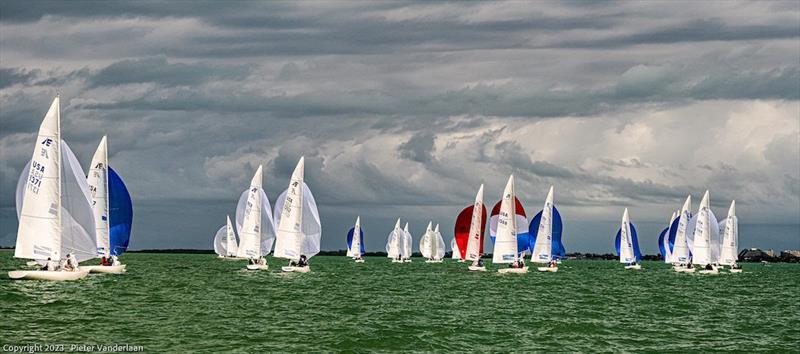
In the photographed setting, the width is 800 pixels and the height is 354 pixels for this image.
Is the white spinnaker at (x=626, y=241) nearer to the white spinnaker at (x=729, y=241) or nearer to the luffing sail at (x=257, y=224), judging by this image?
the white spinnaker at (x=729, y=241)

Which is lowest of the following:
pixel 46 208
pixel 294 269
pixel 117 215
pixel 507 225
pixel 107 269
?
pixel 107 269

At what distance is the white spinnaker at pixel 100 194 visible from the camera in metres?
71.9

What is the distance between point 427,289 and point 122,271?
78.0 feet

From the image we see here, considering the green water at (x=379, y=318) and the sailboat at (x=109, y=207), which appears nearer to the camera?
the green water at (x=379, y=318)

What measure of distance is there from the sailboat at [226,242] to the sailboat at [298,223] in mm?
73728

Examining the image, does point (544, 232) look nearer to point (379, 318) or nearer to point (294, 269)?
point (294, 269)

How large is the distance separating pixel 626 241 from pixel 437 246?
140 feet

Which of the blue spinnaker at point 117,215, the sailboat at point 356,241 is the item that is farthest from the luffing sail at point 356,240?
the blue spinnaker at point 117,215

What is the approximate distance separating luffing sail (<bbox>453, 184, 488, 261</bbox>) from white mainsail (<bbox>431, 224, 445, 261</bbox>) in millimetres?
59623

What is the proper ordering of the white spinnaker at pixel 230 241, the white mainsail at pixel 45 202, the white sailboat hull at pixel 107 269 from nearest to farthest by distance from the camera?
the white mainsail at pixel 45 202, the white sailboat hull at pixel 107 269, the white spinnaker at pixel 230 241

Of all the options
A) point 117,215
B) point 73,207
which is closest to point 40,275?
point 73,207

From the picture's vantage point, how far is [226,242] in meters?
154

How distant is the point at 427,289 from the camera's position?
64625 mm

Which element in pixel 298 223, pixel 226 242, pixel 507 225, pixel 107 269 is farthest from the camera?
pixel 226 242
